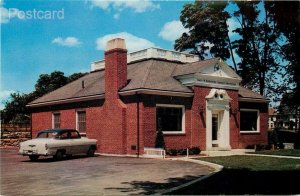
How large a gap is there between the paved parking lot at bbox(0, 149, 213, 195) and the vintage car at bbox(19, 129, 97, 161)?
273cm


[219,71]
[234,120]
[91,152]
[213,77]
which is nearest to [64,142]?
[91,152]

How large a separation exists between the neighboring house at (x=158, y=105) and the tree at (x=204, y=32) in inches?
585

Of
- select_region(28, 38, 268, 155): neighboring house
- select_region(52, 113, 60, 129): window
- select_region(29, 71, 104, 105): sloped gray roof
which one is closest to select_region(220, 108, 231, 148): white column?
select_region(28, 38, 268, 155): neighboring house

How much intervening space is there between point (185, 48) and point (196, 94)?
2258cm

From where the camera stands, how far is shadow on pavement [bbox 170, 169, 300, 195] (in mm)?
9984

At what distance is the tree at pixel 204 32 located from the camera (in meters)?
43.4

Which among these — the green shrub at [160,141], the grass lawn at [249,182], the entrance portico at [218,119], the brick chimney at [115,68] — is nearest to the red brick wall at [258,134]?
the entrance portico at [218,119]

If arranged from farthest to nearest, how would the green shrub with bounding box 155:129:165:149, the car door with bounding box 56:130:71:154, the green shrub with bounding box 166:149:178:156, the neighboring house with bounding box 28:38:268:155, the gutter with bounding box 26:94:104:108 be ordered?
the gutter with bounding box 26:94:104:108 < the neighboring house with bounding box 28:38:268:155 < the green shrub with bounding box 155:129:165:149 < the green shrub with bounding box 166:149:178:156 < the car door with bounding box 56:130:71:154

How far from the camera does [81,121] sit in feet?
87.1

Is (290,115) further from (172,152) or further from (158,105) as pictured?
(172,152)

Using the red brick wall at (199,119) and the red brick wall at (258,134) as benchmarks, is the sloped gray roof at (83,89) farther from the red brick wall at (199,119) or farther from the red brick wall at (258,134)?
the red brick wall at (258,134)

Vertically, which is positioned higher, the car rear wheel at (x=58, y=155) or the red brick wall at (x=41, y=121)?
the red brick wall at (x=41, y=121)

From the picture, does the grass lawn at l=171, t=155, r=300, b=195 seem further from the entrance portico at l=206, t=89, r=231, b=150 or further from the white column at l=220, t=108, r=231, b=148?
the white column at l=220, t=108, r=231, b=148

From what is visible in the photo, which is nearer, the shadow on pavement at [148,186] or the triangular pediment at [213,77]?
the shadow on pavement at [148,186]
